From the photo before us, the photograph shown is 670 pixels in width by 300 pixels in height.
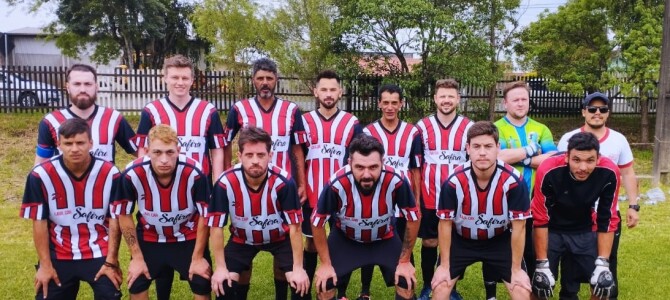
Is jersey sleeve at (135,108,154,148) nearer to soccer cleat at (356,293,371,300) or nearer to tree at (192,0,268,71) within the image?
soccer cleat at (356,293,371,300)

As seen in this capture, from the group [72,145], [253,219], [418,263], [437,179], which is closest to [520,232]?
[437,179]

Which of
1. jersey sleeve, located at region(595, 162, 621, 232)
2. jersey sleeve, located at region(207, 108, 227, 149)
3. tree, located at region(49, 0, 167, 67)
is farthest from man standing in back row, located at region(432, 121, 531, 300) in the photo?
tree, located at region(49, 0, 167, 67)

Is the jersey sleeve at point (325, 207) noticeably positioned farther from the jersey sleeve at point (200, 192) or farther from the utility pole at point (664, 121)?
the utility pole at point (664, 121)

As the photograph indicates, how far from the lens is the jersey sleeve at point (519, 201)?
4.00 m

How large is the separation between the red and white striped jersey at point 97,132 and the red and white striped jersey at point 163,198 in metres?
Answer: 0.54

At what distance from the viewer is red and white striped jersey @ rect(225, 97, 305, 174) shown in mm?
4859

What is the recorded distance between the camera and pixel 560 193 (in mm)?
4117

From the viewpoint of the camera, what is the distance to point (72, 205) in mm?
3883

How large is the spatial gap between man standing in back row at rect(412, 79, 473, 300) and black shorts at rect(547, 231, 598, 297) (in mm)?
1028

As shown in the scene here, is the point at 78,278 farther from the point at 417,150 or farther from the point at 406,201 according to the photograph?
the point at 417,150

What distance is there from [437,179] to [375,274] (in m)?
1.49

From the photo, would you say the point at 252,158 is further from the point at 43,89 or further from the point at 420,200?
the point at 43,89

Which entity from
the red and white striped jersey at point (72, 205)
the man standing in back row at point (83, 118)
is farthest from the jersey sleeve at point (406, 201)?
the man standing in back row at point (83, 118)

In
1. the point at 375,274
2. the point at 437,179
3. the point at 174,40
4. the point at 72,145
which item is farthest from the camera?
the point at 174,40
